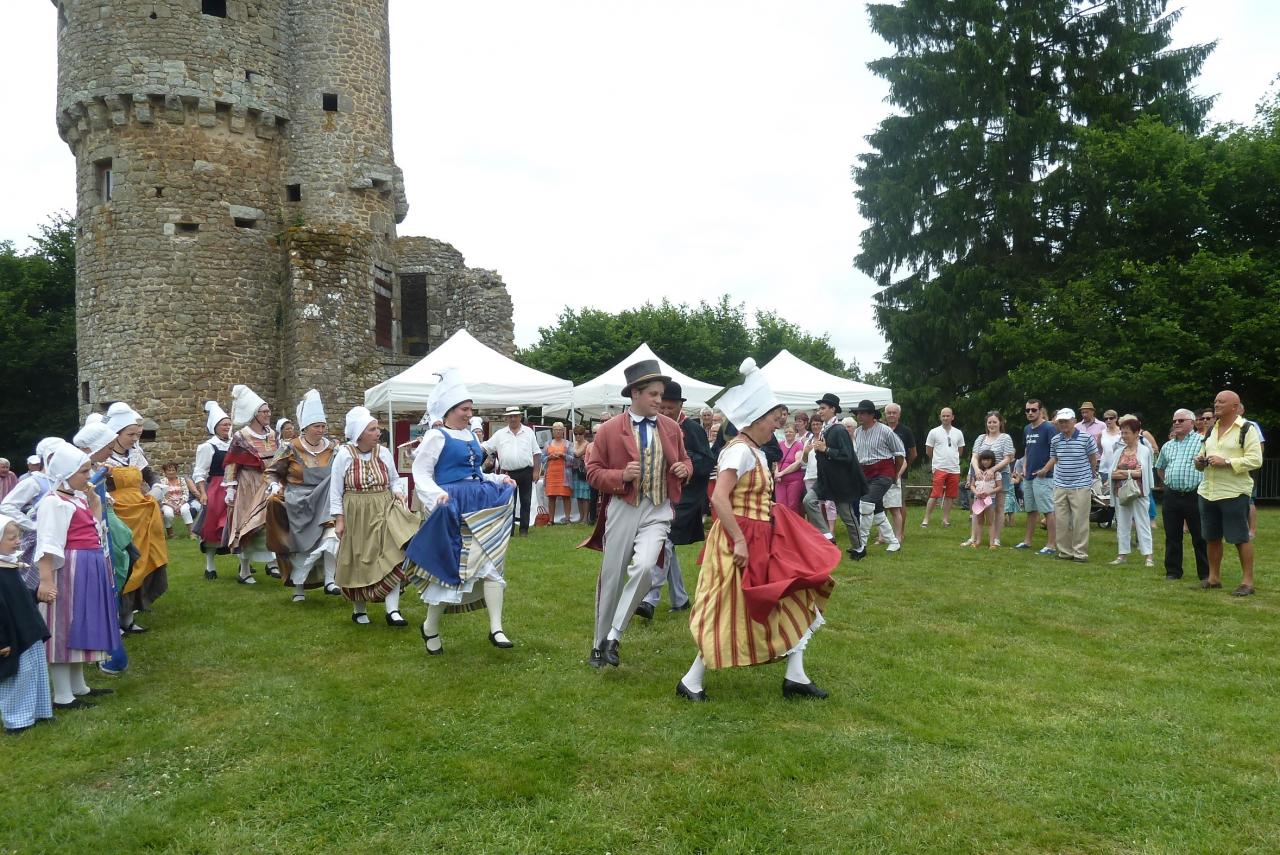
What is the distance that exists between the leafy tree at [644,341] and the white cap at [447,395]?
3783 cm

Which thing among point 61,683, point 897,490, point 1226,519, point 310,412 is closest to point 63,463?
point 61,683

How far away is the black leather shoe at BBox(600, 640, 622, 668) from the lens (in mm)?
6117

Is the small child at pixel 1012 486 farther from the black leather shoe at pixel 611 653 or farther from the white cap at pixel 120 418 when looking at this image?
the white cap at pixel 120 418

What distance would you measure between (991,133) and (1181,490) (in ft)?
63.1

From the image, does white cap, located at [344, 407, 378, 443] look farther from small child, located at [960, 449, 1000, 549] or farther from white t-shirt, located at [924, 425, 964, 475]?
white t-shirt, located at [924, 425, 964, 475]

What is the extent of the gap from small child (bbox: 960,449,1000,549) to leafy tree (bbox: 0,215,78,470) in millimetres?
33077

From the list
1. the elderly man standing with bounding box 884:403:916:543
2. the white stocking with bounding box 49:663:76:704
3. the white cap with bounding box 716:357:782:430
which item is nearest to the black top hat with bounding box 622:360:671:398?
the white cap with bounding box 716:357:782:430

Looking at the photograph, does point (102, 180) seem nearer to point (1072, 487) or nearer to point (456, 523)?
point (456, 523)

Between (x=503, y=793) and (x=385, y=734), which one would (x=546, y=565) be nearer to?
(x=385, y=734)

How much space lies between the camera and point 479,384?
52.2 ft

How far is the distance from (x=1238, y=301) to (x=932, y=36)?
449 inches

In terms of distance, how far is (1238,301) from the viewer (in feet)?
66.3

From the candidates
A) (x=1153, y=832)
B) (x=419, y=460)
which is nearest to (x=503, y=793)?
(x=1153, y=832)

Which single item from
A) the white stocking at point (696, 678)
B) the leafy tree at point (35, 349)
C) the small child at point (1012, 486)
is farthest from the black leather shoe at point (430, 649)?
the leafy tree at point (35, 349)
